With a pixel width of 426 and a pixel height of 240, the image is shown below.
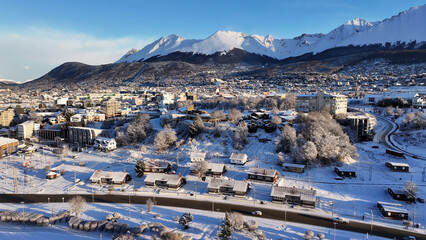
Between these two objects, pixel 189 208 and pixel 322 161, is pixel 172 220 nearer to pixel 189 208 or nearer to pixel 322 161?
pixel 189 208

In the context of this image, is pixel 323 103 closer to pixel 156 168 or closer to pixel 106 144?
pixel 156 168

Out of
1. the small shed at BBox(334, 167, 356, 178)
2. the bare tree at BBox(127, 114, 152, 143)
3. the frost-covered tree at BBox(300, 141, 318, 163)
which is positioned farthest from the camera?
the bare tree at BBox(127, 114, 152, 143)

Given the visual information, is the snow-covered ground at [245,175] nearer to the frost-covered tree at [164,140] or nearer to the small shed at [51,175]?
the small shed at [51,175]

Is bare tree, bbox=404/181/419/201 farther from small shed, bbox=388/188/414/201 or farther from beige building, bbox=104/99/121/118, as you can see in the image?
beige building, bbox=104/99/121/118

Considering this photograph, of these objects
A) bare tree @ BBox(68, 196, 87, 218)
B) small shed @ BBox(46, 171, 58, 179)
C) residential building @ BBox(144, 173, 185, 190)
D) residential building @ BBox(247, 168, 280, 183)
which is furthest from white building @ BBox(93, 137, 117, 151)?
residential building @ BBox(247, 168, 280, 183)

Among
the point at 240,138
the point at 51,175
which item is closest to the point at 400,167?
the point at 240,138

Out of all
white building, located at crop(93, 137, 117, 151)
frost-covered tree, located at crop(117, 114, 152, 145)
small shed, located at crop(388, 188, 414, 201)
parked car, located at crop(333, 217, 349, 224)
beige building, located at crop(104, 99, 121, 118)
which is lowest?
parked car, located at crop(333, 217, 349, 224)
